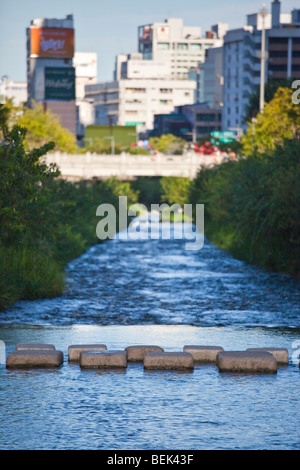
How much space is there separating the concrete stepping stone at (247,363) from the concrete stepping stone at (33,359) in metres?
2.97

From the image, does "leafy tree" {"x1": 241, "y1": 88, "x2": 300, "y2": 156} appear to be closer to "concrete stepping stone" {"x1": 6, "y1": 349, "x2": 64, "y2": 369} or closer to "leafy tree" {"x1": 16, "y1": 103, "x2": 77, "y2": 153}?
"leafy tree" {"x1": 16, "y1": 103, "x2": 77, "y2": 153}

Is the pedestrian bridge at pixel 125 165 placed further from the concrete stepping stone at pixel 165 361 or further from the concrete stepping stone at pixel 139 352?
the concrete stepping stone at pixel 165 361

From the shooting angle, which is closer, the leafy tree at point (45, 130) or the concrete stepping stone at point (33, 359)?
the concrete stepping stone at point (33, 359)

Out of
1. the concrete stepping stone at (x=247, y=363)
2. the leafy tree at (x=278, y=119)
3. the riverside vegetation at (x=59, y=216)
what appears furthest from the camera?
the leafy tree at (x=278, y=119)

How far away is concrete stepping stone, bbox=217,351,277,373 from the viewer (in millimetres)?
16203

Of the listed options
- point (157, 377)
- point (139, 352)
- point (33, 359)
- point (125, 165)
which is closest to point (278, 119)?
point (125, 165)

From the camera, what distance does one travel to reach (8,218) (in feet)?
94.7

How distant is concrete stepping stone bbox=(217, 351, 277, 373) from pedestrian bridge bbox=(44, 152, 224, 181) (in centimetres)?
8666

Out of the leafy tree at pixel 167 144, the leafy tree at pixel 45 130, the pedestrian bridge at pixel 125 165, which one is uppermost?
the leafy tree at pixel 45 130

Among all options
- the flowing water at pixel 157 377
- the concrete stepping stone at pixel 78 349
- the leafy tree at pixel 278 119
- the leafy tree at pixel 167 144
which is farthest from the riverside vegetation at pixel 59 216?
the leafy tree at pixel 167 144

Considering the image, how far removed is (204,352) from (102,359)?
6.38 feet

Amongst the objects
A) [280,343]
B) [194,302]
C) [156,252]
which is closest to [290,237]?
[194,302]

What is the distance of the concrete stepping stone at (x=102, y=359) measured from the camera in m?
16.5

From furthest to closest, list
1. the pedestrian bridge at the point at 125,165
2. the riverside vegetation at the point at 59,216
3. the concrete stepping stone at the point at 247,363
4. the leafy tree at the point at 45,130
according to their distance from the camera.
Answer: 1. the leafy tree at the point at 45,130
2. the pedestrian bridge at the point at 125,165
3. the riverside vegetation at the point at 59,216
4. the concrete stepping stone at the point at 247,363
